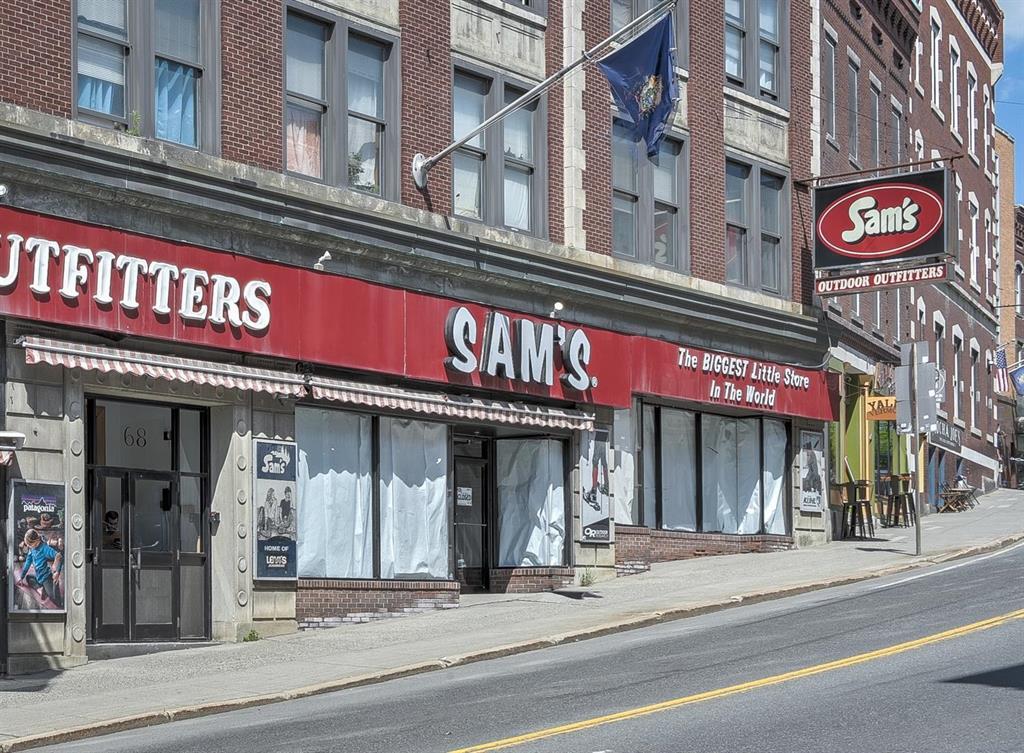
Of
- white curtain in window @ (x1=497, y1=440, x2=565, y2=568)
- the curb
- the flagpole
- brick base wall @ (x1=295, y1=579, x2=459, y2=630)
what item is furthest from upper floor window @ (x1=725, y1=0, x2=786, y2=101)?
brick base wall @ (x1=295, y1=579, x2=459, y2=630)

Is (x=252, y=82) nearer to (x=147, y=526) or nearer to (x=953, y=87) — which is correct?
(x=147, y=526)

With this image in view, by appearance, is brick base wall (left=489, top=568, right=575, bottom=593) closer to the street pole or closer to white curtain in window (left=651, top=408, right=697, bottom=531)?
white curtain in window (left=651, top=408, right=697, bottom=531)

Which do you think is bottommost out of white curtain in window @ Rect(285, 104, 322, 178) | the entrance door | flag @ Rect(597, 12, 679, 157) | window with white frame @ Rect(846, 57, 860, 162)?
the entrance door

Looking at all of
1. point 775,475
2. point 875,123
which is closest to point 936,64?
point 875,123

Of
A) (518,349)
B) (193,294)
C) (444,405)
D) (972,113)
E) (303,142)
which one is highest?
(972,113)

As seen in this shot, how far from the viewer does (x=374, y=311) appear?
22.2 metres

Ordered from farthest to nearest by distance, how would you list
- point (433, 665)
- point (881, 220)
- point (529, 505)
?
point (881, 220), point (529, 505), point (433, 665)

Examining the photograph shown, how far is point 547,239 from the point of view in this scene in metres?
26.4

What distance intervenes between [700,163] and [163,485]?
1370 centimetres

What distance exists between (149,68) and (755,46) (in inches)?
615

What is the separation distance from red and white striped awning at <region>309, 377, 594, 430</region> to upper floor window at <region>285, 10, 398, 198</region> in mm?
3012

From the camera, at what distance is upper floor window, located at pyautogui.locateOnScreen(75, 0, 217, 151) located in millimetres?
19344

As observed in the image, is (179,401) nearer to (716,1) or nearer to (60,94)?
(60,94)

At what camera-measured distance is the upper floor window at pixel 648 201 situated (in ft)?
92.8
